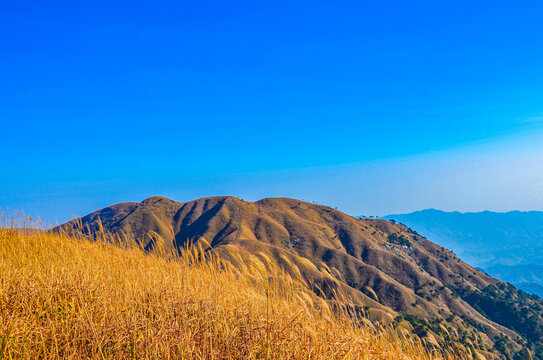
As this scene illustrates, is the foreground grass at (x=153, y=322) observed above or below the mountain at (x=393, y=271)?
above

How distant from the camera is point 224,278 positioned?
657cm

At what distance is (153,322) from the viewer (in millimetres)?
4004

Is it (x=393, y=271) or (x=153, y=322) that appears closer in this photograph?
(x=153, y=322)

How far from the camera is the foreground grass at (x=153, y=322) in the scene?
3.63 metres

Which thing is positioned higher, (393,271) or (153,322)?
(153,322)

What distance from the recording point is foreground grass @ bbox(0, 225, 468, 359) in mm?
3633

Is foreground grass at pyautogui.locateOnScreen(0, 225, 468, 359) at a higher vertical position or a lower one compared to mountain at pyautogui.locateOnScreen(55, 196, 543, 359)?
higher

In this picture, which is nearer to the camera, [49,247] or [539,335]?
[49,247]

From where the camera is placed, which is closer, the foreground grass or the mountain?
the foreground grass

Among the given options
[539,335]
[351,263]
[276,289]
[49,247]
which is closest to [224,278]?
[276,289]

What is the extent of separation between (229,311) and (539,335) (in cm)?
16155

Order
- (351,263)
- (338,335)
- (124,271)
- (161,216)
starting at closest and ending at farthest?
1. (338,335)
2. (124,271)
3. (351,263)
4. (161,216)

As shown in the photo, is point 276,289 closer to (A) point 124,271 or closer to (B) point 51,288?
(A) point 124,271

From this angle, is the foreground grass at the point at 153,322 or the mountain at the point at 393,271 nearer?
the foreground grass at the point at 153,322
